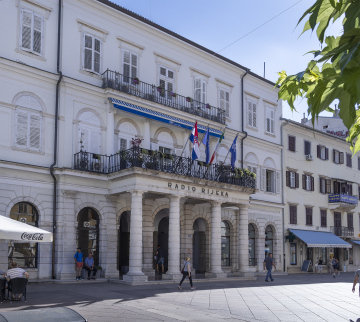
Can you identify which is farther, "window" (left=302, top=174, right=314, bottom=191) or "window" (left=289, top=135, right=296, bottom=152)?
"window" (left=302, top=174, right=314, bottom=191)

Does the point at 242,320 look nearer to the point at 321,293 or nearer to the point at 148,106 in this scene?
the point at 321,293

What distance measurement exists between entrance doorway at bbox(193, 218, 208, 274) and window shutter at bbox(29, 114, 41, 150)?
1287cm

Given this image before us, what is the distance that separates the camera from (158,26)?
1204 inches

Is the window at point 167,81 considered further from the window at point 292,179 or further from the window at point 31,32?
the window at point 292,179

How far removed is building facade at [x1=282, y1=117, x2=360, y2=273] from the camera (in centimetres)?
4066

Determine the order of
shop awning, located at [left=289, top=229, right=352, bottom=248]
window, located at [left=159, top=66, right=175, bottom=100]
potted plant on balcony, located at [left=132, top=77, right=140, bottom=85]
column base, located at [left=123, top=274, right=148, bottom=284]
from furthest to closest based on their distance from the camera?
shop awning, located at [left=289, top=229, right=352, bottom=248] < window, located at [left=159, top=66, right=175, bottom=100] < potted plant on balcony, located at [left=132, top=77, right=140, bottom=85] < column base, located at [left=123, top=274, right=148, bottom=284]

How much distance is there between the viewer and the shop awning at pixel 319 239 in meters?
39.7

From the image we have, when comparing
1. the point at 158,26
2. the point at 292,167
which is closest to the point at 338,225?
the point at 292,167

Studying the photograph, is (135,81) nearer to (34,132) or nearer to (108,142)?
(108,142)

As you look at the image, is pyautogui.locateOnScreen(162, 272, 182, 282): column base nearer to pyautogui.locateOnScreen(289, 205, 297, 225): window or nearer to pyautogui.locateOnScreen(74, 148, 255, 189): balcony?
pyautogui.locateOnScreen(74, 148, 255, 189): balcony

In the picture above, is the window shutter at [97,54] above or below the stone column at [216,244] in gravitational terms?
above

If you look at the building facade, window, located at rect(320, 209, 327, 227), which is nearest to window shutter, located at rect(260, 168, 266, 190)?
the building facade

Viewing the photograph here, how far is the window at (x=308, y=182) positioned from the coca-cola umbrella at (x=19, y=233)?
31.1 meters

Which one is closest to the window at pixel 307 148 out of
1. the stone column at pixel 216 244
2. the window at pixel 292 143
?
the window at pixel 292 143
